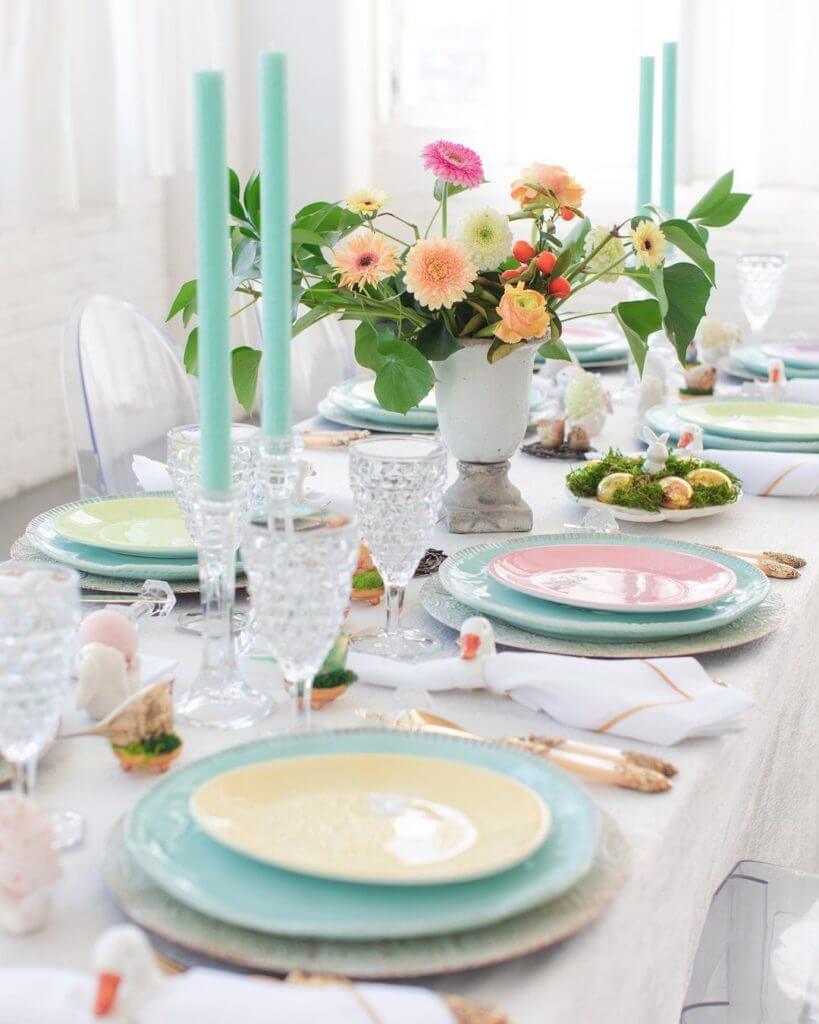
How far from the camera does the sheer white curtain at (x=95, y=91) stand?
3.30 meters

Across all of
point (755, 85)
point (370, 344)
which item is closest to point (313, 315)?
point (370, 344)

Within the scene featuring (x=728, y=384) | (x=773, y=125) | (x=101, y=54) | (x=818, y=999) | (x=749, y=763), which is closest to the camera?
(x=749, y=763)

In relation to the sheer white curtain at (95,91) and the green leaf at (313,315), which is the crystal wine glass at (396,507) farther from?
the sheer white curtain at (95,91)

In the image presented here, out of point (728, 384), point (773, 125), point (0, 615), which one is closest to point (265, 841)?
point (0, 615)

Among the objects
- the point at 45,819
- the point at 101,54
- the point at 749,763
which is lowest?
the point at 749,763

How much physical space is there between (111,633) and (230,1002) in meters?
0.41

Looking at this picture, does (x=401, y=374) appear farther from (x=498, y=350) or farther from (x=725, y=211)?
(x=725, y=211)

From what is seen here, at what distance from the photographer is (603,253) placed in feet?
4.63

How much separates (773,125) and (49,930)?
Answer: 356cm

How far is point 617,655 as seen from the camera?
1071 millimetres

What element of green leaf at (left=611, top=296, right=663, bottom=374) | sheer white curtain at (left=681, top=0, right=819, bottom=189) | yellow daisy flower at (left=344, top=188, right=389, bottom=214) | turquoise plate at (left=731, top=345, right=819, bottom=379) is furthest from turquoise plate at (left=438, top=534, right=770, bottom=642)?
sheer white curtain at (left=681, top=0, right=819, bottom=189)

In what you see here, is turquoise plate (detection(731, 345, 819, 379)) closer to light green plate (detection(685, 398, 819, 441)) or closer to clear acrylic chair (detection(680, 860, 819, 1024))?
light green plate (detection(685, 398, 819, 441))

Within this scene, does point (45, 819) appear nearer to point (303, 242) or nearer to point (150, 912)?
point (150, 912)

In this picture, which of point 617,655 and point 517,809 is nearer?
point 517,809
